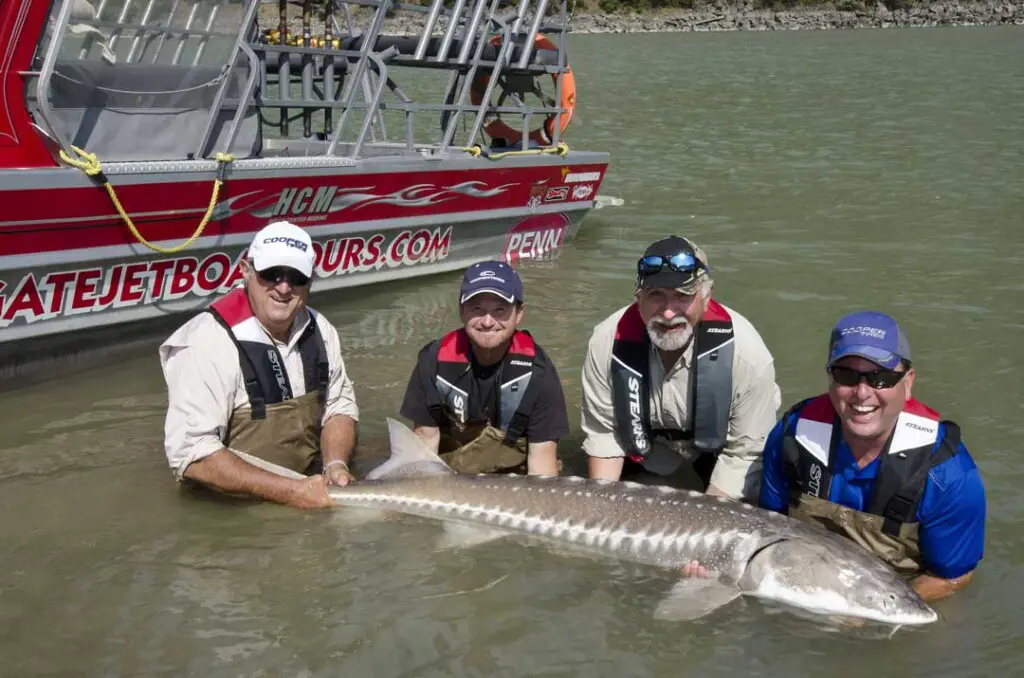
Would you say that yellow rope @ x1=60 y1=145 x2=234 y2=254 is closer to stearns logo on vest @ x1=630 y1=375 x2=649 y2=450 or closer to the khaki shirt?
the khaki shirt

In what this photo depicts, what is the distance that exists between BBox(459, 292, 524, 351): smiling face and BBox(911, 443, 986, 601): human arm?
172 centimetres

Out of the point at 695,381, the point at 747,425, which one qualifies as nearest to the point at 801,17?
the point at 747,425

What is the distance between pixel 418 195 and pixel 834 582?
16.4 feet

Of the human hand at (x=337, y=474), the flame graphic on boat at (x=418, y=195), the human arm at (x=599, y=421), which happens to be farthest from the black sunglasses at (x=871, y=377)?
the flame graphic on boat at (x=418, y=195)

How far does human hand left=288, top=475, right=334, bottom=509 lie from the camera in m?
4.61

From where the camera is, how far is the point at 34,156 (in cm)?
594

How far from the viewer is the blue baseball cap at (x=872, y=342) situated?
3609 mm

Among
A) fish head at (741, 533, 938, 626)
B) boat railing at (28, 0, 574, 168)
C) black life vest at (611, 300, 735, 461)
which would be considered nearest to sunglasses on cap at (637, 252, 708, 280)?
black life vest at (611, 300, 735, 461)

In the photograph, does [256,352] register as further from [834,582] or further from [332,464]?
[834,582]

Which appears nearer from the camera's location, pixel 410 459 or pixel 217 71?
pixel 410 459

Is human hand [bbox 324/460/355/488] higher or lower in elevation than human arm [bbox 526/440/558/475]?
lower

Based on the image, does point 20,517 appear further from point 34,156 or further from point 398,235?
point 398,235

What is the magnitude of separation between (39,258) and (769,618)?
408 cm

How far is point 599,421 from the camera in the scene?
4.77 metres
